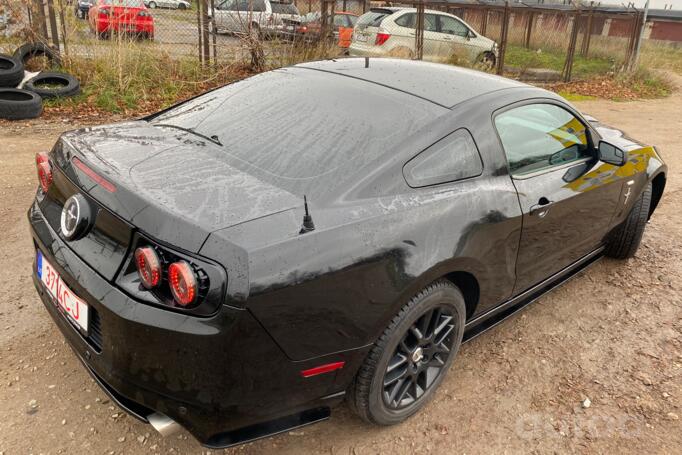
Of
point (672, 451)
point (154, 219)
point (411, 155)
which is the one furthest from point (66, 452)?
point (672, 451)

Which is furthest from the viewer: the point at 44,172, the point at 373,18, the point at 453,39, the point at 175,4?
the point at 453,39

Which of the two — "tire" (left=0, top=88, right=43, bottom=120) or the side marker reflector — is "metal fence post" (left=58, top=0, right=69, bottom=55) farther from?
the side marker reflector

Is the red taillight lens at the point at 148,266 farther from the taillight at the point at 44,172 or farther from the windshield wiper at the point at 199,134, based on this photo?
the taillight at the point at 44,172

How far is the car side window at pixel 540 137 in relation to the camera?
109 inches

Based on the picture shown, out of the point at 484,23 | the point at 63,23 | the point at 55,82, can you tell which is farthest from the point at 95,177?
the point at 484,23

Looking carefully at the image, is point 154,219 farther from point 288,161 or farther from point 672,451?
Answer: point 672,451

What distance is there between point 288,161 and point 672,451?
7.27ft

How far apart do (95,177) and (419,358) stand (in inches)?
62.9

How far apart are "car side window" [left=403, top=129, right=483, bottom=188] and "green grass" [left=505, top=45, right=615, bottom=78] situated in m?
13.7

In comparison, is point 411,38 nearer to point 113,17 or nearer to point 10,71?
point 113,17

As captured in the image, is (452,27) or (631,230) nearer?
(631,230)

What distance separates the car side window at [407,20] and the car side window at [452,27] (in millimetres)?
984

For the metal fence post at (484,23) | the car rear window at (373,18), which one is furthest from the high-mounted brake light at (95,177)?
the metal fence post at (484,23)

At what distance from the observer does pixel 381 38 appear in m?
10.9
